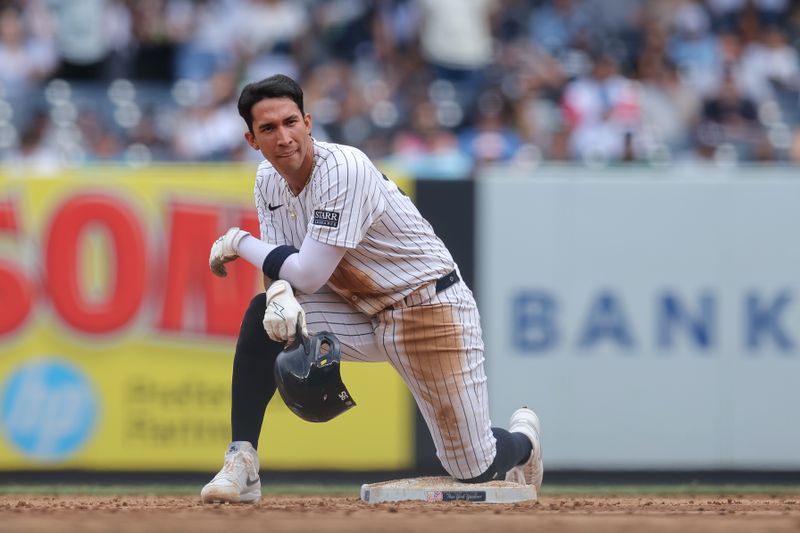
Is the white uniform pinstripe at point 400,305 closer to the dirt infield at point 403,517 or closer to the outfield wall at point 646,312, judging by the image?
the dirt infield at point 403,517

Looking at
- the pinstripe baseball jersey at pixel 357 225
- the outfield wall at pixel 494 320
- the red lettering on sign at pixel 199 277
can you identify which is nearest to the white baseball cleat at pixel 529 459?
the pinstripe baseball jersey at pixel 357 225

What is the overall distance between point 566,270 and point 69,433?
124 inches

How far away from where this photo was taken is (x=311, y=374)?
4992 mm

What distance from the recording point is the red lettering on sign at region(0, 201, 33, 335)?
8.11 metres

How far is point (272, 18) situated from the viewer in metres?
11.3

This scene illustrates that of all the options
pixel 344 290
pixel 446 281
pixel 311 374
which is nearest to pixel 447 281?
pixel 446 281

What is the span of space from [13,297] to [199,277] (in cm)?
110

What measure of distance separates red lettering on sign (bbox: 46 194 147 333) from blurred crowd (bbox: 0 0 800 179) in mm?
1148

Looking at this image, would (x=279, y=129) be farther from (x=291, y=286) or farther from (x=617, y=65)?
(x=617, y=65)

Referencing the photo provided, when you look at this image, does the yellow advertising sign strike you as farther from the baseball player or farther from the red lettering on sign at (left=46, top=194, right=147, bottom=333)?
the baseball player

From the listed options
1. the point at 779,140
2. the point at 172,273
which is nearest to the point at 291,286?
the point at 172,273

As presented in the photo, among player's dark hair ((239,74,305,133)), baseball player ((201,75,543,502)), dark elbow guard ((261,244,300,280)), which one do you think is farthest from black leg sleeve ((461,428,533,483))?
player's dark hair ((239,74,305,133))

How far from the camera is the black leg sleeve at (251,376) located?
532 centimetres

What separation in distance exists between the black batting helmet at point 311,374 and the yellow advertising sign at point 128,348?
115 inches
